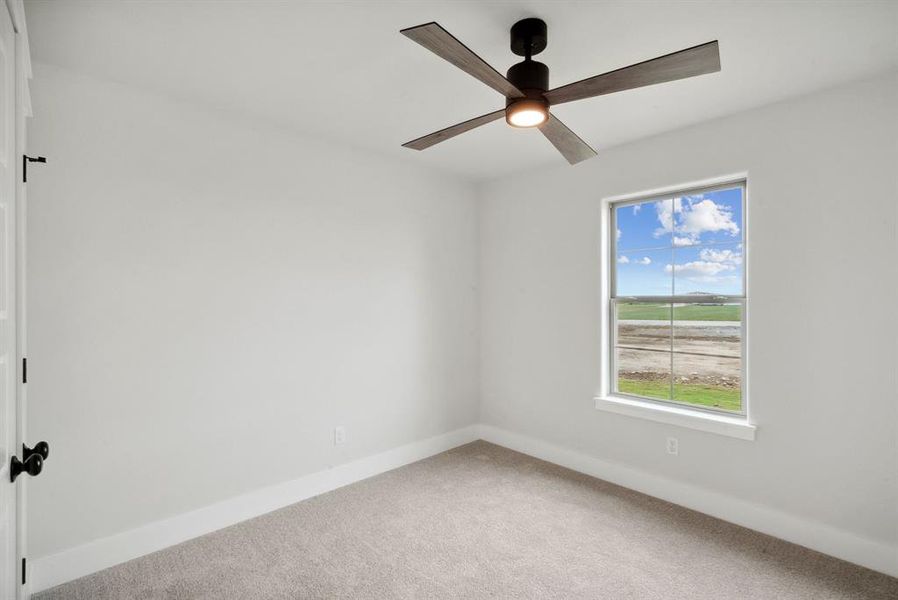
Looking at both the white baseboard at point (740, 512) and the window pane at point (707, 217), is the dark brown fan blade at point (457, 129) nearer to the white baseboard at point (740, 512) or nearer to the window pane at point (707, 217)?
the window pane at point (707, 217)

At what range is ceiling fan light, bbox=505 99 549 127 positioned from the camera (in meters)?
1.87

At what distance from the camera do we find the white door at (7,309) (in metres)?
1.21

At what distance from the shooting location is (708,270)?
305 cm

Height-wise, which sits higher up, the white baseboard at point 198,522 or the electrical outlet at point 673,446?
the electrical outlet at point 673,446

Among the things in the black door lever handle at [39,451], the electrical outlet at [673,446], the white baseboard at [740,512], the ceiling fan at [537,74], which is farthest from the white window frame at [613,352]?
the black door lever handle at [39,451]

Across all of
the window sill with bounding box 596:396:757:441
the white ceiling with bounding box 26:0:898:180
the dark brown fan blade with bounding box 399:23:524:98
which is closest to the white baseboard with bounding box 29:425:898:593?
the window sill with bounding box 596:396:757:441

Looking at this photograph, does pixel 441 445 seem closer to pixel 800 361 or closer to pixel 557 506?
pixel 557 506

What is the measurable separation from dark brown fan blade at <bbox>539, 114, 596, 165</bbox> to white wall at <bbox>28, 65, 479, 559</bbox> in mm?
1680

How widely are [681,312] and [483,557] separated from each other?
209 cm

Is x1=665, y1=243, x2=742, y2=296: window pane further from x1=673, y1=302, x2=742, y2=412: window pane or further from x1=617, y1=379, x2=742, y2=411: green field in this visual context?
x1=617, y1=379, x2=742, y2=411: green field

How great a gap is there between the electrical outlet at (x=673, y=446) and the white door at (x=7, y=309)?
3304mm

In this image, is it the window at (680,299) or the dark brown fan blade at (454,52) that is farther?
the window at (680,299)

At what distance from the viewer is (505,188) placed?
4.12 m

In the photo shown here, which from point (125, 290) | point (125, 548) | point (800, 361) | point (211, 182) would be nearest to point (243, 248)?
point (211, 182)
